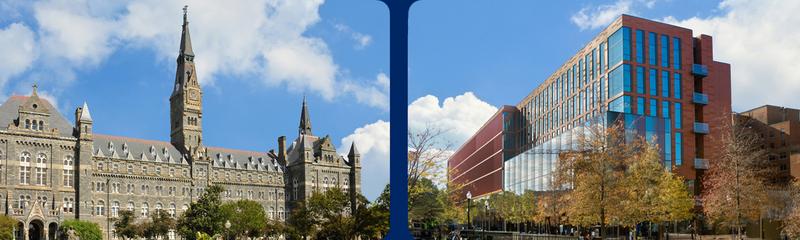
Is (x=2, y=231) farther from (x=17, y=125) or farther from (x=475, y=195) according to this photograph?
Answer: (x=475, y=195)

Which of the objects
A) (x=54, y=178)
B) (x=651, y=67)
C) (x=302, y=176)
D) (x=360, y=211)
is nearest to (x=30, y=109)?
(x=54, y=178)

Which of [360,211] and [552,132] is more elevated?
[552,132]

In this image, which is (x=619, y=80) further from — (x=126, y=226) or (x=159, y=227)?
(x=126, y=226)

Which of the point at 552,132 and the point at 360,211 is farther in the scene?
the point at 552,132

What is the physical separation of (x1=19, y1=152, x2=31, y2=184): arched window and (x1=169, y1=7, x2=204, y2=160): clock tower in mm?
27309

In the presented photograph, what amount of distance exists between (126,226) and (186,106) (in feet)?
103

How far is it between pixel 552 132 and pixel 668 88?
2575cm

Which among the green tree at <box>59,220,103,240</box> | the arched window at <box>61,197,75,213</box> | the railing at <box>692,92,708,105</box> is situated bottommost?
the green tree at <box>59,220,103,240</box>

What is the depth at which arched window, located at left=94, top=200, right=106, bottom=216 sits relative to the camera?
98.2m

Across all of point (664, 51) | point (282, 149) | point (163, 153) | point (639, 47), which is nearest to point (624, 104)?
point (639, 47)

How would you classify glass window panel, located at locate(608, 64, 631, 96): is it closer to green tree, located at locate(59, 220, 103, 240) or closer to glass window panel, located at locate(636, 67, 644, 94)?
glass window panel, located at locate(636, 67, 644, 94)

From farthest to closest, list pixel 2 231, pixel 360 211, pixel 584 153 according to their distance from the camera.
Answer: pixel 2 231 → pixel 360 211 → pixel 584 153

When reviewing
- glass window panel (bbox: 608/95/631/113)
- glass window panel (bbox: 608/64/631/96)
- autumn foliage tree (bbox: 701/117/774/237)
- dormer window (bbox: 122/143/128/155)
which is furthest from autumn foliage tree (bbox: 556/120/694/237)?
dormer window (bbox: 122/143/128/155)

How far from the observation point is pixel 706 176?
75.9 meters
